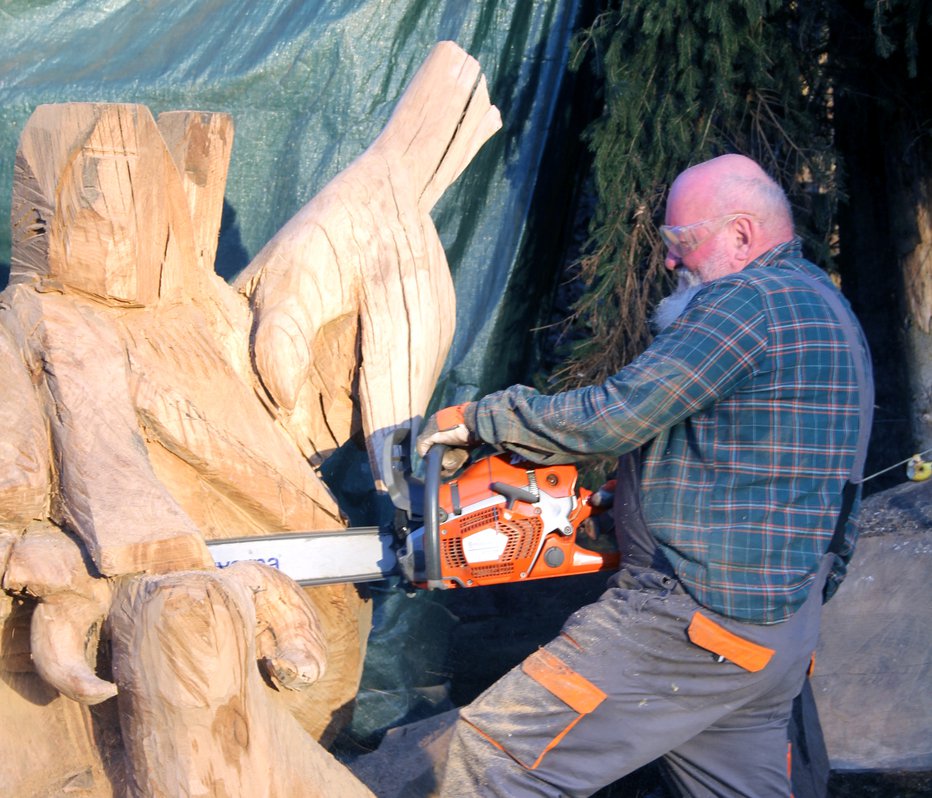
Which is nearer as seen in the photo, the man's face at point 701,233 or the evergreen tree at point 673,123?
the man's face at point 701,233

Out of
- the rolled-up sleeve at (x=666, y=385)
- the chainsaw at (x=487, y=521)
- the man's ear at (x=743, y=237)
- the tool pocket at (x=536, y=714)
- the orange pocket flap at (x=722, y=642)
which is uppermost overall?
the man's ear at (x=743, y=237)

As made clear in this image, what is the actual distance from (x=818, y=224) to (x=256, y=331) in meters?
2.26

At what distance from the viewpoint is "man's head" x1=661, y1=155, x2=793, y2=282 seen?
7.10ft

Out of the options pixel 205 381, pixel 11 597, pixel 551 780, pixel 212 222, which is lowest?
pixel 551 780

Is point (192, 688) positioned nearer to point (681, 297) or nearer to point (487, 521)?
point (487, 521)

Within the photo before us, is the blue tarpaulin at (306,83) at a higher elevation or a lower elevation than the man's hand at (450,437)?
higher

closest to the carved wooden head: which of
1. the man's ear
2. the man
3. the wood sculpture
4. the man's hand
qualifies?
the wood sculpture

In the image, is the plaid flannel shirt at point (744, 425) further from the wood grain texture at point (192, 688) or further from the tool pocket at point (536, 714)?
the wood grain texture at point (192, 688)

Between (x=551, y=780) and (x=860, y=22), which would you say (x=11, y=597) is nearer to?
(x=551, y=780)

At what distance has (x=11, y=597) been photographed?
189cm

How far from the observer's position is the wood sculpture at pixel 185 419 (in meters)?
1.80

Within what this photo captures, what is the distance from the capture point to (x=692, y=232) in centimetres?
221

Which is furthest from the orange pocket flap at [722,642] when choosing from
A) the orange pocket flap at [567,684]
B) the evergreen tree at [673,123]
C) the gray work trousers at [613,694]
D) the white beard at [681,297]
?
the evergreen tree at [673,123]

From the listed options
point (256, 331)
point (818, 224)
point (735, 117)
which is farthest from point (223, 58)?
point (818, 224)
